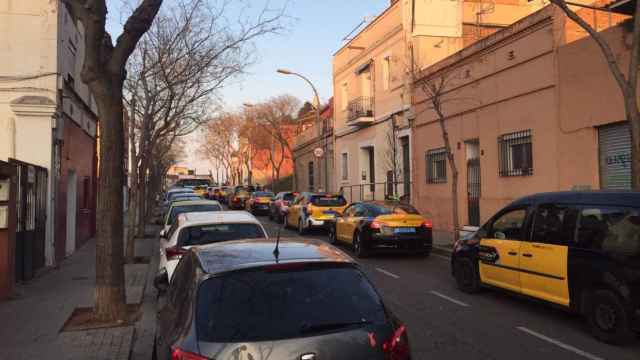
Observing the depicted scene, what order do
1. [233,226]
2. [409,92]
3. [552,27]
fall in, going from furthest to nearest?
[409,92] < [552,27] < [233,226]

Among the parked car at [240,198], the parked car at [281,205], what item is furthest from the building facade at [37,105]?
the parked car at [240,198]

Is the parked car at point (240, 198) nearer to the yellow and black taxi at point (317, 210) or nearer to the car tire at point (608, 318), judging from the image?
the yellow and black taxi at point (317, 210)

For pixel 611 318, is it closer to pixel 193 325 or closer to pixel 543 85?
pixel 193 325

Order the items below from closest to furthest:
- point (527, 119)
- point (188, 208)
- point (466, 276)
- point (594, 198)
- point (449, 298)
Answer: point (594, 198)
point (449, 298)
point (466, 276)
point (188, 208)
point (527, 119)

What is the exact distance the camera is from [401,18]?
2452 centimetres

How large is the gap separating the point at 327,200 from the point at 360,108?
1002 centimetres

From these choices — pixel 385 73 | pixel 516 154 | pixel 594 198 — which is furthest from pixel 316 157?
pixel 594 198

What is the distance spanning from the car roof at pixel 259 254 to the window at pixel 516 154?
525 inches

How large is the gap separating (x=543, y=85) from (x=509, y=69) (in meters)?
1.81

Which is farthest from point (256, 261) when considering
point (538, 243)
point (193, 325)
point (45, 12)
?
point (45, 12)

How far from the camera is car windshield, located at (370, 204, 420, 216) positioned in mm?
14281

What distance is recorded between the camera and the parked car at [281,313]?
10.8ft

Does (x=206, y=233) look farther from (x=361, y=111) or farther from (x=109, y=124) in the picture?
(x=361, y=111)

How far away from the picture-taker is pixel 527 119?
1633 cm
